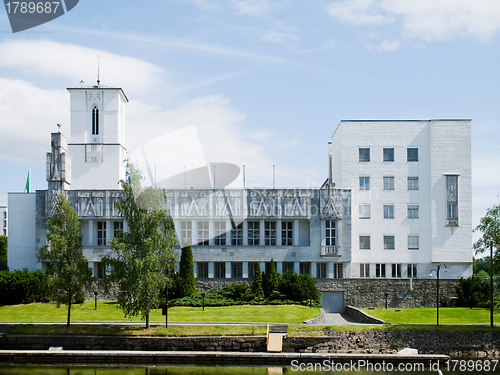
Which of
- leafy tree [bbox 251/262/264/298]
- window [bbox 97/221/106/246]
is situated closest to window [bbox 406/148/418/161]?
leafy tree [bbox 251/262/264/298]

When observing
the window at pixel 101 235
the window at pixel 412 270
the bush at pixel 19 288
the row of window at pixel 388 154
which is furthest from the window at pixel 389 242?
the bush at pixel 19 288

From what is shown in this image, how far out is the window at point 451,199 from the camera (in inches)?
2058

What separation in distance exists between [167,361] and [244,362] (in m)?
4.57

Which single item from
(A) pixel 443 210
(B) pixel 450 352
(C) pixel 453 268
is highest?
(A) pixel 443 210

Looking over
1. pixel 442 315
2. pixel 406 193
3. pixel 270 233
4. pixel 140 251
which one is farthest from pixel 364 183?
pixel 140 251

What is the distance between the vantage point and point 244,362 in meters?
31.0

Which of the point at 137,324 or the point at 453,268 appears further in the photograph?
the point at 453,268

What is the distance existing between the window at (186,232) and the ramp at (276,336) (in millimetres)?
18654

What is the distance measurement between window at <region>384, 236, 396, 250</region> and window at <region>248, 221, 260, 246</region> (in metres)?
12.8

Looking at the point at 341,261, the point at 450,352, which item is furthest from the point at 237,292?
the point at 450,352

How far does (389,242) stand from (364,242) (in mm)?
2491

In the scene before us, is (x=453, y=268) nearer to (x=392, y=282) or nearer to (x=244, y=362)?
(x=392, y=282)

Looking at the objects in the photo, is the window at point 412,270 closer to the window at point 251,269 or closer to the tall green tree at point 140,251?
the window at point 251,269

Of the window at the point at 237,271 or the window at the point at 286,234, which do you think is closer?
the window at the point at 237,271
